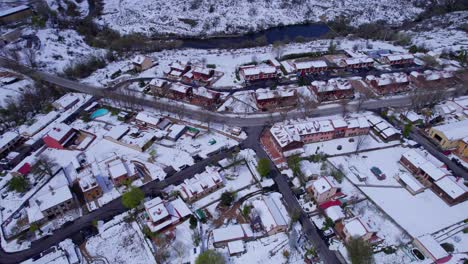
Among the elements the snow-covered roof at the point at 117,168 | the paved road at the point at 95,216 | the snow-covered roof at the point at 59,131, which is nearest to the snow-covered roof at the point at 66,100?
the snow-covered roof at the point at 59,131

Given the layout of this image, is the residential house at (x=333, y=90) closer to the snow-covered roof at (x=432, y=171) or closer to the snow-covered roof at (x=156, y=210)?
the snow-covered roof at (x=432, y=171)

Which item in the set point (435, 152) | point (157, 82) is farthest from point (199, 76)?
point (435, 152)

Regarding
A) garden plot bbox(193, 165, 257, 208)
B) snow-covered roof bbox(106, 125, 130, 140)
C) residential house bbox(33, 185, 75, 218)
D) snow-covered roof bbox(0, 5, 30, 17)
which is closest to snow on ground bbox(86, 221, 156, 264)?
residential house bbox(33, 185, 75, 218)

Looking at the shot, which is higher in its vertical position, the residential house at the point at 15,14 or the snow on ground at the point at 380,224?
the residential house at the point at 15,14

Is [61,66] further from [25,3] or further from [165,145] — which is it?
[25,3]

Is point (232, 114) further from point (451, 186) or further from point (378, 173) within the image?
point (451, 186)

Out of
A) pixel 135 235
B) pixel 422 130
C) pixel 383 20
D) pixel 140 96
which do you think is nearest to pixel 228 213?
pixel 135 235
